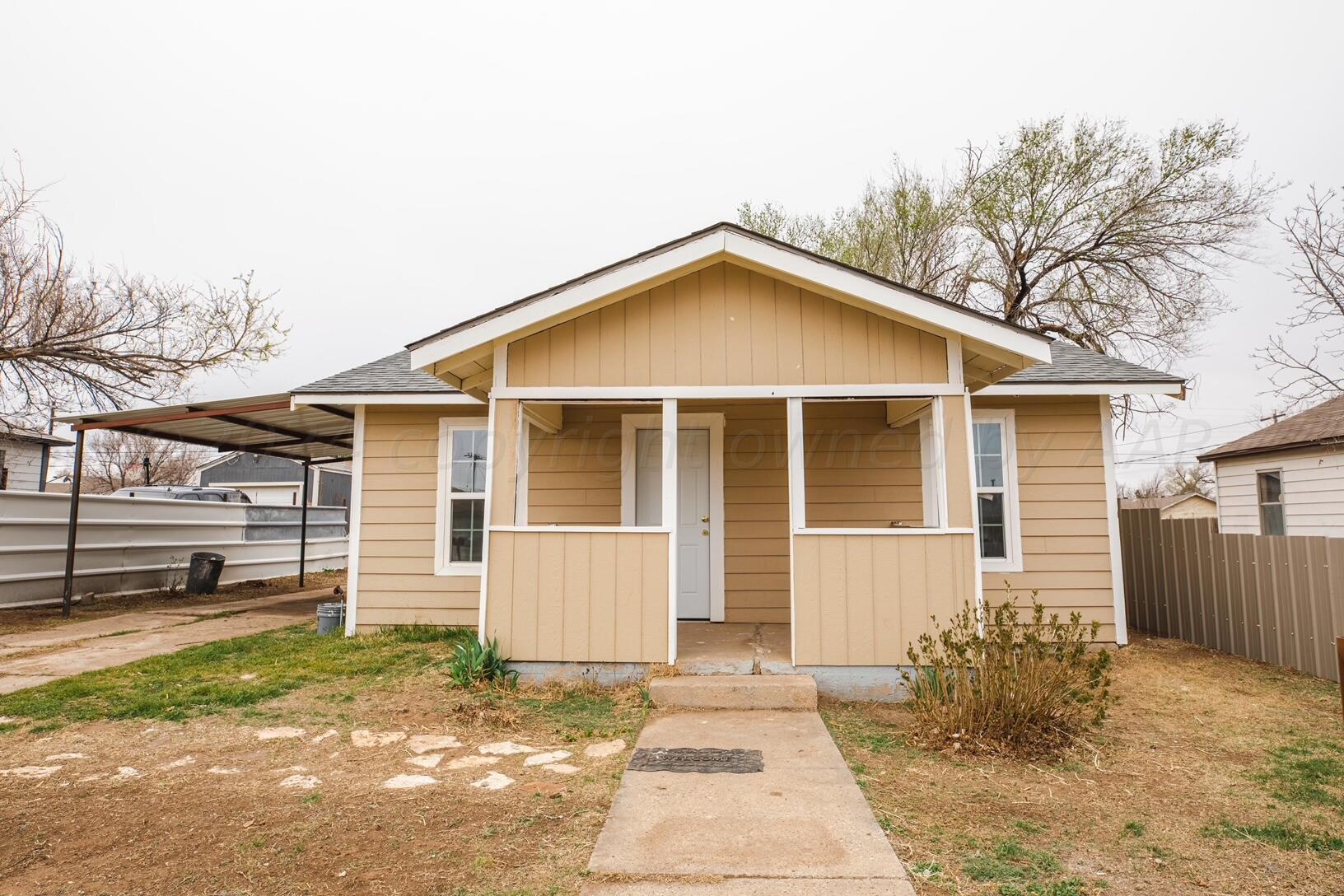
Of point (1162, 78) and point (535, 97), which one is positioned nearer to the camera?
point (1162, 78)

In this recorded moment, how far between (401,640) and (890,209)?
14.4 meters

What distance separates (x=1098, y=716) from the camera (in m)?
4.10

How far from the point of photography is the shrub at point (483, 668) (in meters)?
5.28

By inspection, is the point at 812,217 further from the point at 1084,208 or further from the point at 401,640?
the point at 401,640

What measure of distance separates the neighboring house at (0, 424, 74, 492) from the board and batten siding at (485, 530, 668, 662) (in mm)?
16168

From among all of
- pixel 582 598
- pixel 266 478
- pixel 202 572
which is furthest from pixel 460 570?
pixel 266 478

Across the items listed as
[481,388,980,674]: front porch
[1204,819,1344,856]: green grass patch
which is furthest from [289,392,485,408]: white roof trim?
[1204,819,1344,856]: green grass patch

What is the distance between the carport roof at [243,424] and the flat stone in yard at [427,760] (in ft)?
16.1

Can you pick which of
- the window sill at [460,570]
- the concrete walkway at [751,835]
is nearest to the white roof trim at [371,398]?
the window sill at [460,570]

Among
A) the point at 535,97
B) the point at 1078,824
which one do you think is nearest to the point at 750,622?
the point at 1078,824

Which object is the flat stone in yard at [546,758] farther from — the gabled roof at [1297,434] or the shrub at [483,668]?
the gabled roof at [1297,434]

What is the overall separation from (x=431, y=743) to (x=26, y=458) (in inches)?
719

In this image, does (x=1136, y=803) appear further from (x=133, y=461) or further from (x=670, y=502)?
(x=133, y=461)

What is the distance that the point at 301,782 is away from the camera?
367cm
